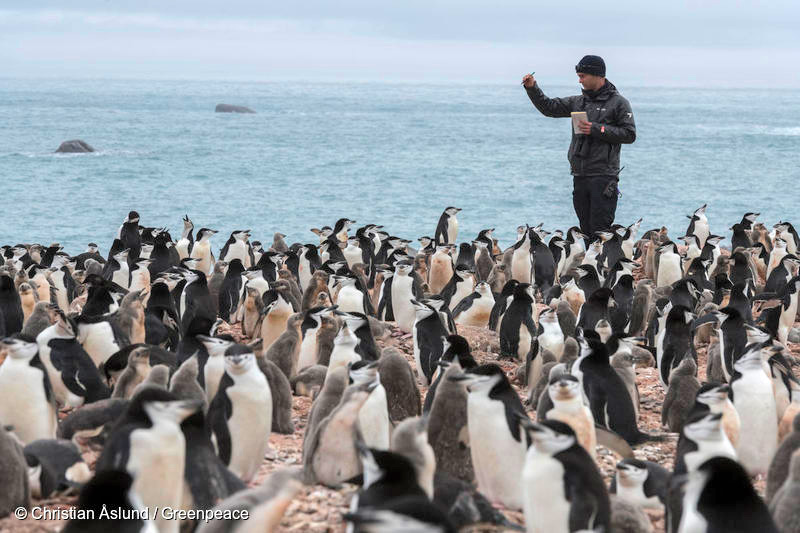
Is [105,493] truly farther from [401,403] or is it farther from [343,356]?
[343,356]

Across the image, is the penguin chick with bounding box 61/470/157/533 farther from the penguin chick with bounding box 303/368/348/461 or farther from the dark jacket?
the dark jacket

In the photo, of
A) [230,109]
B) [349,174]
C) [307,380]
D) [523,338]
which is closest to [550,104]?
[523,338]

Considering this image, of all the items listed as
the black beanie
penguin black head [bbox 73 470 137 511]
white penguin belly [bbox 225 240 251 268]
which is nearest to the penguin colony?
penguin black head [bbox 73 470 137 511]

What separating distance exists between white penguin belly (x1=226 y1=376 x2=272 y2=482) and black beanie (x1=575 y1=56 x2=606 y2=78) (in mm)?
6584

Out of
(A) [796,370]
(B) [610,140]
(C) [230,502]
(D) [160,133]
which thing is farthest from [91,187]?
(C) [230,502]

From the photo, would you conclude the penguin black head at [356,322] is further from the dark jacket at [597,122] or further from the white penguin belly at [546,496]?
the dark jacket at [597,122]

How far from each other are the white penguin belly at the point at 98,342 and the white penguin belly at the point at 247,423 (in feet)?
7.34

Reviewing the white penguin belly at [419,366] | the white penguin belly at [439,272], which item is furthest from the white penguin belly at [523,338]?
the white penguin belly at [439,272]

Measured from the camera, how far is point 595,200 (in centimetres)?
1112

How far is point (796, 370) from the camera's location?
819cm

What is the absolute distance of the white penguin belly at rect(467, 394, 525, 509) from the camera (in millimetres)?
4680

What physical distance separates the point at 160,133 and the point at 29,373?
62403mm

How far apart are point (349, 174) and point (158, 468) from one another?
43616 millimetres

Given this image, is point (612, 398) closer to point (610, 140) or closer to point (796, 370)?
point (796, 370)
